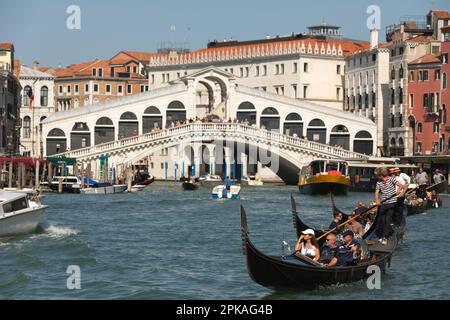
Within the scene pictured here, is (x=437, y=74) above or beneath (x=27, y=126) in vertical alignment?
above

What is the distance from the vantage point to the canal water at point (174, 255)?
1519 cm

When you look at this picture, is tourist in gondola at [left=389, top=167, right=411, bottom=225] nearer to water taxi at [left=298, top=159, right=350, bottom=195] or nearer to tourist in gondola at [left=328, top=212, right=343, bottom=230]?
tourist in gondola at [left=328, top=212, right=343, bottom=230]

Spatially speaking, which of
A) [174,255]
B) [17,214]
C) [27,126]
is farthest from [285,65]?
[174,255]

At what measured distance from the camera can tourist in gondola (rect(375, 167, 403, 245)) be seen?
17.3 metres

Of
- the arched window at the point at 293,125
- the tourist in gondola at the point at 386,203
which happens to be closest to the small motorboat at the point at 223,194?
the arched window at the point at 293,125

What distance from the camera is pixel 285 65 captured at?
182 ft

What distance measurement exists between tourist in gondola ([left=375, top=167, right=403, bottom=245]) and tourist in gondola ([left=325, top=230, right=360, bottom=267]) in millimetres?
1876

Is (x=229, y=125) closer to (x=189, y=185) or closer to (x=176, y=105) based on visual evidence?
(x=189, y=185)

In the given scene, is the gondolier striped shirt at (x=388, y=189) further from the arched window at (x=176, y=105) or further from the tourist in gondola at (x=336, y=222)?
the arched window at (x=176, y=105)

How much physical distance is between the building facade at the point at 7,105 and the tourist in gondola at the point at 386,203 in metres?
25.8

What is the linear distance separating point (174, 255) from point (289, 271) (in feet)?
15.7

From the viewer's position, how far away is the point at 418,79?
4744cm
